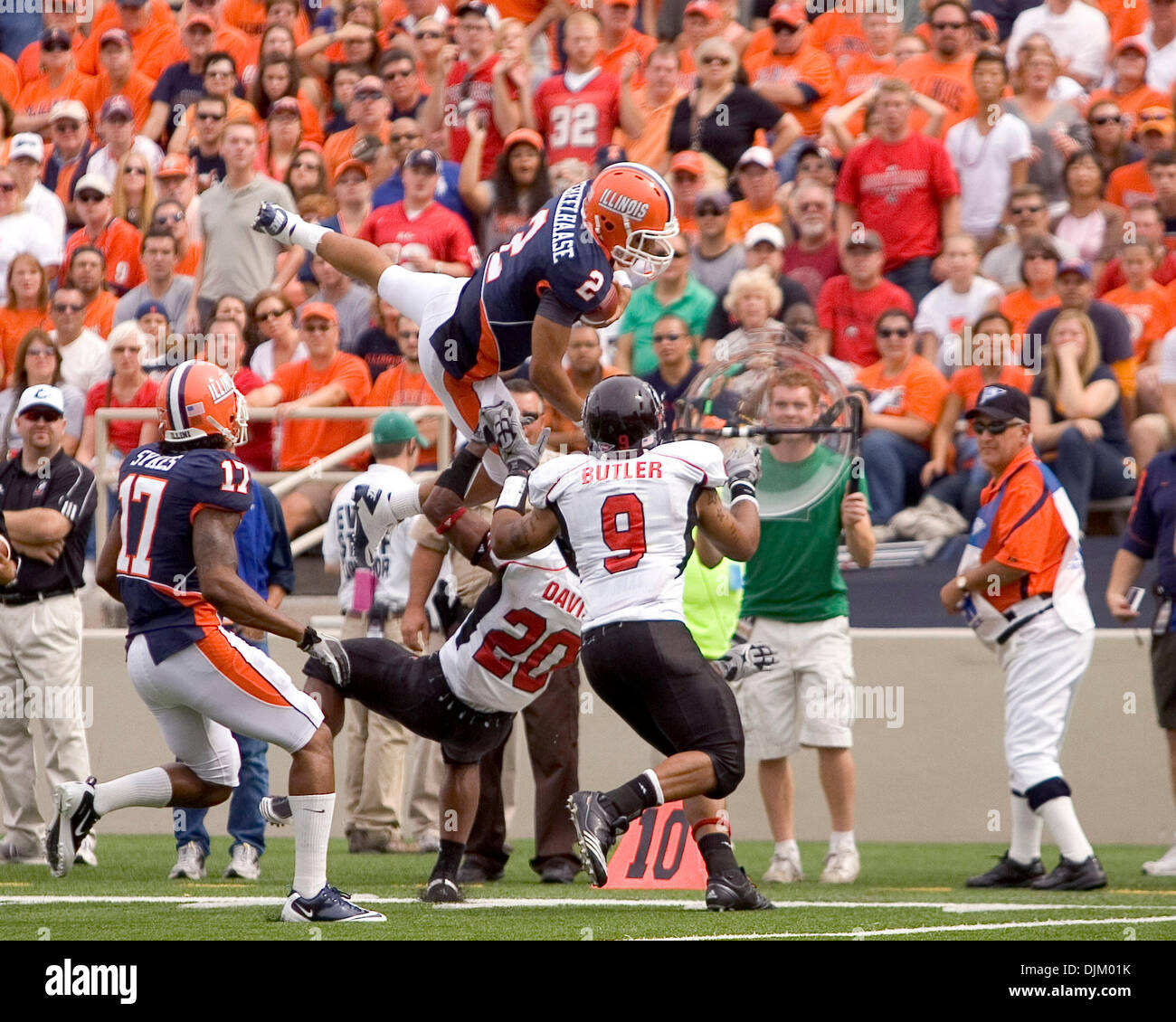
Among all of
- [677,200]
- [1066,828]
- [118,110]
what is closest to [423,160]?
[677,200]

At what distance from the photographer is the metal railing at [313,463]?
11234 millimetres

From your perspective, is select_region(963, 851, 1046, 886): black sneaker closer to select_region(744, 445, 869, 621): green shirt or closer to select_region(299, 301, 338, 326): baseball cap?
select_region(744, 445, 869, 621): green shirt

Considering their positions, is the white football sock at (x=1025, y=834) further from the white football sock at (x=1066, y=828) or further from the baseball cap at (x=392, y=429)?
the baseball cap at (x=392, y=429)

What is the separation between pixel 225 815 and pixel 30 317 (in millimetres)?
4104

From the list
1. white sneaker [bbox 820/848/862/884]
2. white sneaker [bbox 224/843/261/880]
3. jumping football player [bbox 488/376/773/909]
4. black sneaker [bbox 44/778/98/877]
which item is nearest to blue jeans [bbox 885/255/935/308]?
white sneaker [bbox 820/848/862/884]

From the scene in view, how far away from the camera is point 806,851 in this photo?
1035cm

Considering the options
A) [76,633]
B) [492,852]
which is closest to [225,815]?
[76,633]

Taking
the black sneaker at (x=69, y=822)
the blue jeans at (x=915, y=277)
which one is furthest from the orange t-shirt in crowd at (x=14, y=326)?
the black sneaker at (x=69, y=822)

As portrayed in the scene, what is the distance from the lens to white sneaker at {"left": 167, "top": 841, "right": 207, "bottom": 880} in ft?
28.8

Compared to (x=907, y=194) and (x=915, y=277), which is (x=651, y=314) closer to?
(x=915, y=277)

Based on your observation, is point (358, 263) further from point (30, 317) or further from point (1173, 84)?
point (1173, 84)

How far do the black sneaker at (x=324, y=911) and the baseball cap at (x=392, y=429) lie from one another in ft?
11.0

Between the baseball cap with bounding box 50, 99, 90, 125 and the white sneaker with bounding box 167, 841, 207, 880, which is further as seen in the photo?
the baseball cap with bounding box 50, 99, 90, 125

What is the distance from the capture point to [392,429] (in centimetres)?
953
